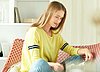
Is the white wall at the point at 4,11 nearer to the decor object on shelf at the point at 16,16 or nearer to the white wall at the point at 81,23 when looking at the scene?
the decor object on shelf at the point at 16,16

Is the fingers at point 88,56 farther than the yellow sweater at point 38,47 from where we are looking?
Yes

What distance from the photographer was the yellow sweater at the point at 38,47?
1619 mm

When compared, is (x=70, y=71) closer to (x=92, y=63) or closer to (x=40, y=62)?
(x=92, y=63)

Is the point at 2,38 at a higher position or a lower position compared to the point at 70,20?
lower

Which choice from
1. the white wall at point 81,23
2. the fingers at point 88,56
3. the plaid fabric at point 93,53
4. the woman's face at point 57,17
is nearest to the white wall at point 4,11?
the white wall at point 81,23

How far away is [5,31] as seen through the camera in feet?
9.44

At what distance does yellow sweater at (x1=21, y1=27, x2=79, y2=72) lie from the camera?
5.31ft

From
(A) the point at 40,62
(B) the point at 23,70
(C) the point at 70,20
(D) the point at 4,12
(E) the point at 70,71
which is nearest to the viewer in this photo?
(A) the point at 40,62

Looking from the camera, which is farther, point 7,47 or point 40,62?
point 7,47

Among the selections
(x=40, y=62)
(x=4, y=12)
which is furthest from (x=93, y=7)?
(x=40, y=62)

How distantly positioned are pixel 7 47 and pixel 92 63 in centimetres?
127

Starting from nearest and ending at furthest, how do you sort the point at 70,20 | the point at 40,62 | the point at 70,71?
the point at 40,62 → the point at 70,71 → the point at 70,20

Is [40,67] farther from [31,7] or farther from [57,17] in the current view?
[31,7]

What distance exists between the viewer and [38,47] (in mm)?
1636
